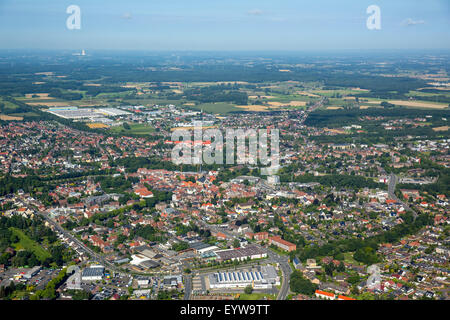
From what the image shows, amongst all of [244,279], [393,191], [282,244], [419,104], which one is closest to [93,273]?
[244,279]

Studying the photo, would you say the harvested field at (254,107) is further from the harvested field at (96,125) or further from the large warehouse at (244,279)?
the large warehouse at (244,279)

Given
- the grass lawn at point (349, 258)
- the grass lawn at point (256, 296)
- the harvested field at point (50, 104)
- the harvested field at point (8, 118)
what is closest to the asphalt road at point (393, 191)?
the grass lawn at point (349, 258)

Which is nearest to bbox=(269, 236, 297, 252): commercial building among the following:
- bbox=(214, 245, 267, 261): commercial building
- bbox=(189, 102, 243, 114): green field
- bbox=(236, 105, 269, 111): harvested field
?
A: bbox=(214, 245, 267, 261): commercial building

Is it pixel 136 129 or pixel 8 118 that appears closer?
pixel 136 129

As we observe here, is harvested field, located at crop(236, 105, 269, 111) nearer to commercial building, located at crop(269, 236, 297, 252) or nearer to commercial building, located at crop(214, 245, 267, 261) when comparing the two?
commercial building, located at crop(269, 236, 297, 252)

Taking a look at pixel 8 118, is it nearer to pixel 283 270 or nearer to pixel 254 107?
pixel 254 107
